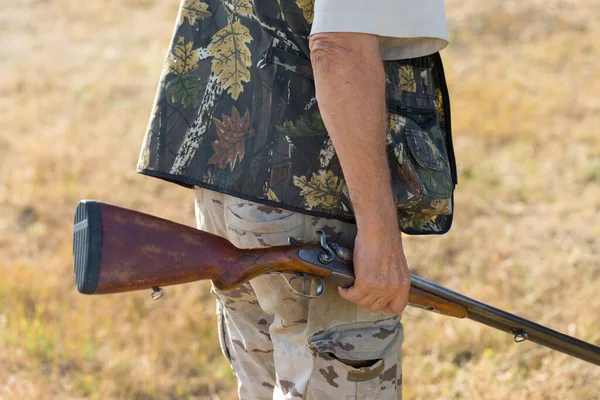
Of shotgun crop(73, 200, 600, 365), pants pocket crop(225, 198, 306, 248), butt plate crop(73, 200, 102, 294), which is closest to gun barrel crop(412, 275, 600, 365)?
shotgun crop(73, 200, 600, 365)

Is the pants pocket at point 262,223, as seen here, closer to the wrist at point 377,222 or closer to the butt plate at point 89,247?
the wrist at point 377,222

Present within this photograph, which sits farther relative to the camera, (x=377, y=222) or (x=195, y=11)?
(x=195, y=11)

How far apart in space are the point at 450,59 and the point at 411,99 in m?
6.49

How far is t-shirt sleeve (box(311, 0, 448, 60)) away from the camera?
1.77m

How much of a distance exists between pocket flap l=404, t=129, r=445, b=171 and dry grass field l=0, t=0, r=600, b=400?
4.87 feet

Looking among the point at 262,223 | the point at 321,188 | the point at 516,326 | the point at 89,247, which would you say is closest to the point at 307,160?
the point at 321,188

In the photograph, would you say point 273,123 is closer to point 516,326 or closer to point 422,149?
point 422,149

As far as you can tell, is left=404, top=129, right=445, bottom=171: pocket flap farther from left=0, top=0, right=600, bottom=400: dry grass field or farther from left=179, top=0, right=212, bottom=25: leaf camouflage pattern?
left=0, top=0, right=600, bottom=400: dry grass field

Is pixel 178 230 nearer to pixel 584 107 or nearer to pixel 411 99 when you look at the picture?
pixel 411 99

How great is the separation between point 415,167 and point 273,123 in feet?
1.26

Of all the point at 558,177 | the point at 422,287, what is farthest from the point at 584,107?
the point at 422,287

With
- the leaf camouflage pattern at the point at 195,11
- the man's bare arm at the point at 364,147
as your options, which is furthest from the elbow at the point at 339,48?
the leaf camouflage pattern at the point at 195,11

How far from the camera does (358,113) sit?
181 centimetres

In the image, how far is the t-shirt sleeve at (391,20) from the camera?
5.81ft
